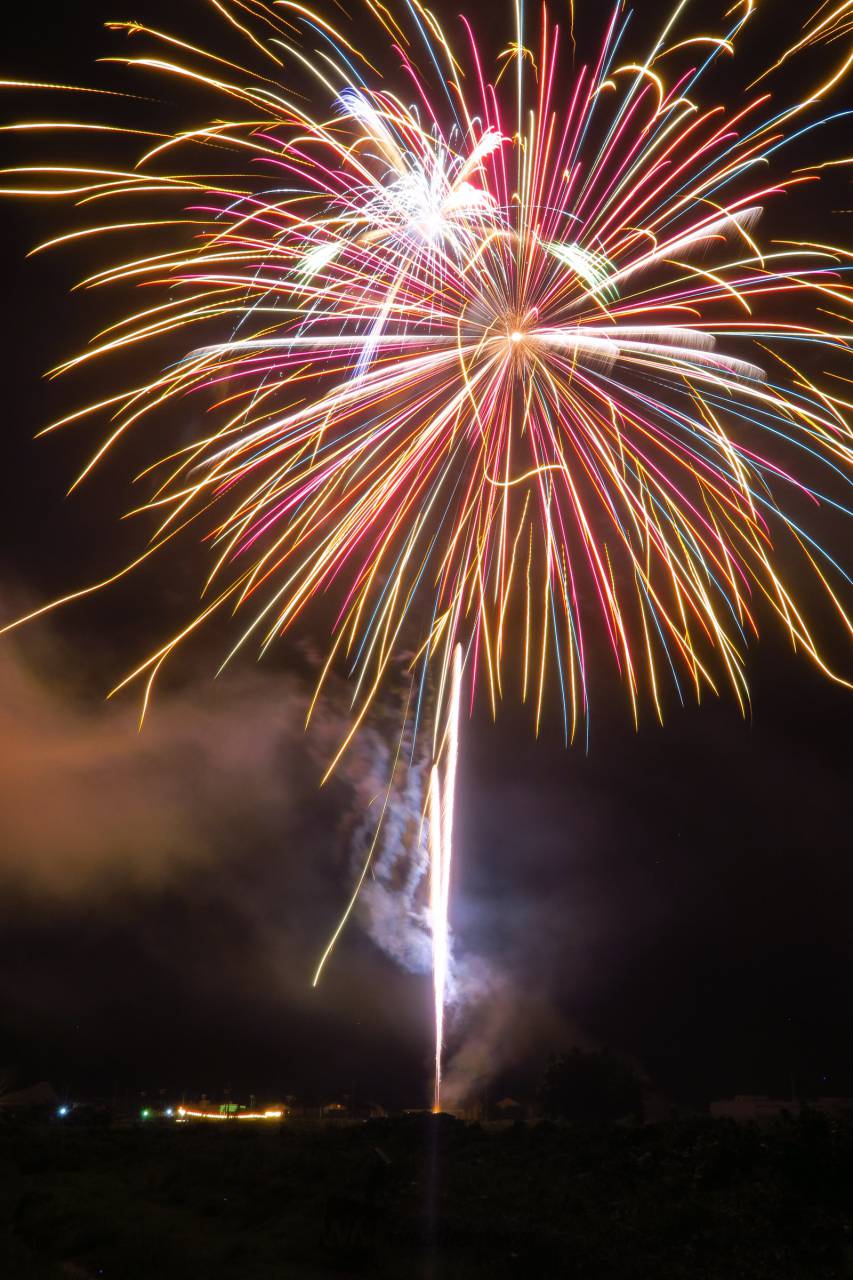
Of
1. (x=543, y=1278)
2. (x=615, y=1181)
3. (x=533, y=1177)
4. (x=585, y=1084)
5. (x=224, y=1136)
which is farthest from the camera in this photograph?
(x=585, y=1084)

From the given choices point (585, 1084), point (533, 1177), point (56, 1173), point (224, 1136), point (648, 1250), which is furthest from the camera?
point (585, 1084)

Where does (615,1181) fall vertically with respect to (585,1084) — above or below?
below

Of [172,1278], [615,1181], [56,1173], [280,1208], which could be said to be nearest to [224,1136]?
[56,1173]

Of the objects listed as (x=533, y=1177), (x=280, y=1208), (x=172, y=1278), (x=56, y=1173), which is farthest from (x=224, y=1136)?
(x=172, y=1278)

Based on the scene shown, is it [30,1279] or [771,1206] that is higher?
[771,1206]

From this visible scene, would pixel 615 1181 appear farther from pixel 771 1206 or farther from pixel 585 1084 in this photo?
pixel 585 1084

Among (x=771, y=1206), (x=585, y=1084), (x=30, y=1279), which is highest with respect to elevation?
(x=585, y=1084)

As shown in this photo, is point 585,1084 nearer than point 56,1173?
No

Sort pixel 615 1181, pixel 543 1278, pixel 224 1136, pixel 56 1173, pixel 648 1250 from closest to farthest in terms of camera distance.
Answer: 1. pixel 543 1278
2. pixel 648 1250
3. pixel 615 1181
4. pixel 56 1173
5. pixel 224 1136

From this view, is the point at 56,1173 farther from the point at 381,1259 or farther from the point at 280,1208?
the point at 381,1259
